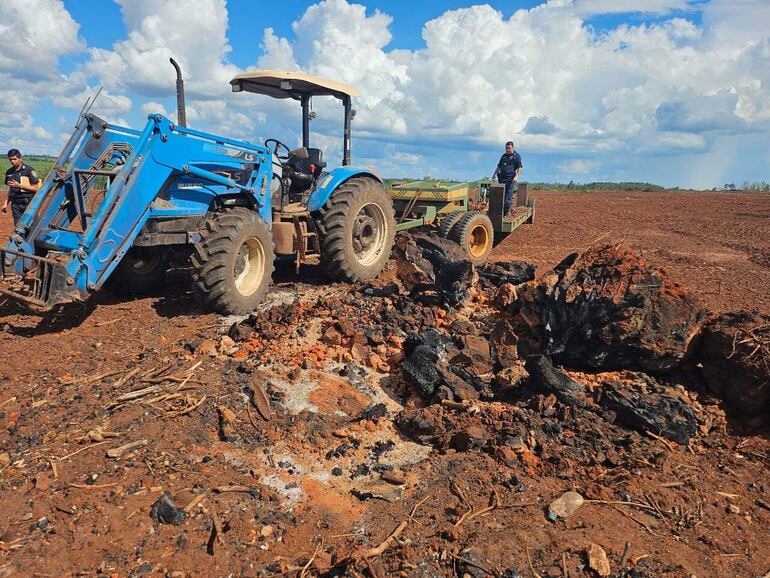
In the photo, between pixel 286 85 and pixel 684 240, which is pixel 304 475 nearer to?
pixel 286 85

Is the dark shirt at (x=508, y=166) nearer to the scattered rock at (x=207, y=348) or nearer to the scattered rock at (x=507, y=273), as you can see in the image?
the scattered rock at (x=507, y=273)

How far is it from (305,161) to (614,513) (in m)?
6.07

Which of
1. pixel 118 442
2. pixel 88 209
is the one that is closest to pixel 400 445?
pixel 118 442

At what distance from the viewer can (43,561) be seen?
9.64 feet

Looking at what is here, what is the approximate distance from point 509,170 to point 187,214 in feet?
23.7

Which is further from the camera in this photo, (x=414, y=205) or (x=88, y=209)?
(x=414, y=205)

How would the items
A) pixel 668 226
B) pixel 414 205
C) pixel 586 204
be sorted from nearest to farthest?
pixel 414 205
pixel 668 226
pixel 586 204

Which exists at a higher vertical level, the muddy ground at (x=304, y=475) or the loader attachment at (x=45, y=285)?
the loader attachment at (x=45, y=285)

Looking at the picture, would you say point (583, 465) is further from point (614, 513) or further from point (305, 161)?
point (305, 161)

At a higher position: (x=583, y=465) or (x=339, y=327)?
(x=339, y=327)

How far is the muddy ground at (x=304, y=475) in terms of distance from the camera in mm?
3039

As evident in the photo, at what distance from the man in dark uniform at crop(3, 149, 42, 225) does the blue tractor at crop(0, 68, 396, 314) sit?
183cm

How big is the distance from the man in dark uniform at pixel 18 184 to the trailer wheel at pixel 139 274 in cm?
232

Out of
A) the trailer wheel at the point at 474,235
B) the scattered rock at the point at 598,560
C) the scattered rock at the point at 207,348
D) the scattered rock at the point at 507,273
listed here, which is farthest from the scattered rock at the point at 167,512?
the trailer wheel at the point at 474,235
